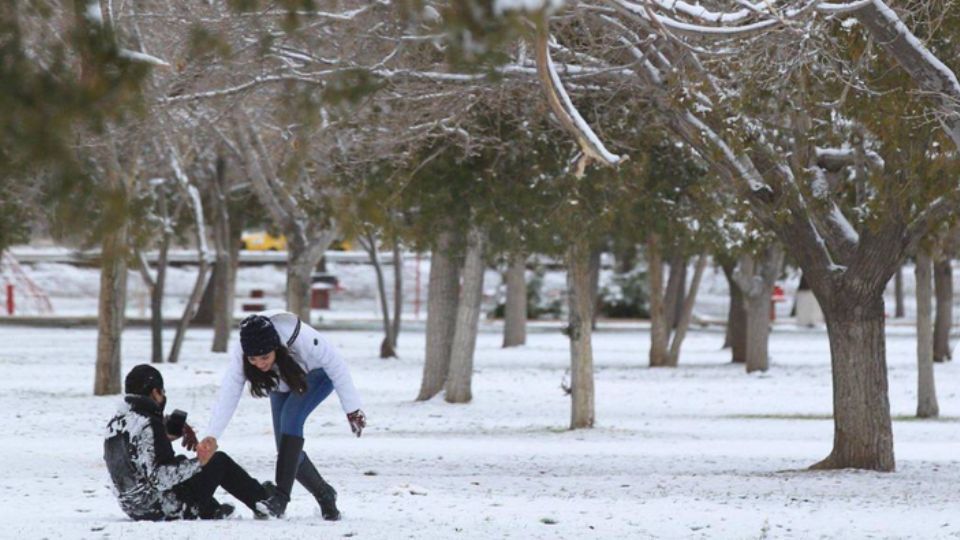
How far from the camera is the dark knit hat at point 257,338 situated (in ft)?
29.8

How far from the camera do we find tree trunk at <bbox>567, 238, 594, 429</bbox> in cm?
1858

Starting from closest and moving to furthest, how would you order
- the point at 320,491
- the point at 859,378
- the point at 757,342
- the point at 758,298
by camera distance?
1. the point at 320,491
2. the point at 859,378
3. the point at 757,342
4. the point at 758,298

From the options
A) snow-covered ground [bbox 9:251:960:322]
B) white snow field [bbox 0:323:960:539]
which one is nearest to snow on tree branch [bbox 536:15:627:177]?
white snow field [bbox 0:323:960:539]

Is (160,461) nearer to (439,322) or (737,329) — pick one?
(439,322)

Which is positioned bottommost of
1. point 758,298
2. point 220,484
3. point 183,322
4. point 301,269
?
point 220,484

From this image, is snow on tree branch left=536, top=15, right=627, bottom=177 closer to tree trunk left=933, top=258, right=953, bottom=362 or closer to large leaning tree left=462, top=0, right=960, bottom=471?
large leaning tree left=462, top=0, right=960, bottom=471

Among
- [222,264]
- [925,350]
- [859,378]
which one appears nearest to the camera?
[859,378]

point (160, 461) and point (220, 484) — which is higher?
point (160, 461)

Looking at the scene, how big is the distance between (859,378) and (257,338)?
599 cm

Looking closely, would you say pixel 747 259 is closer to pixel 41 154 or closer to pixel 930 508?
pixel 930 508

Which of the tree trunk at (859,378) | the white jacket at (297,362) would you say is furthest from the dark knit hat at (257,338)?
the tree trunk at (859,378)

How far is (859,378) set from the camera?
13406 millimetres

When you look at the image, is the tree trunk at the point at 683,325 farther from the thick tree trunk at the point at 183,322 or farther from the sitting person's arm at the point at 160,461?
the sitting person's arm at the point at 160,461

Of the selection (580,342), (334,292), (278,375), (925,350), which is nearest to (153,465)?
(278,375)
